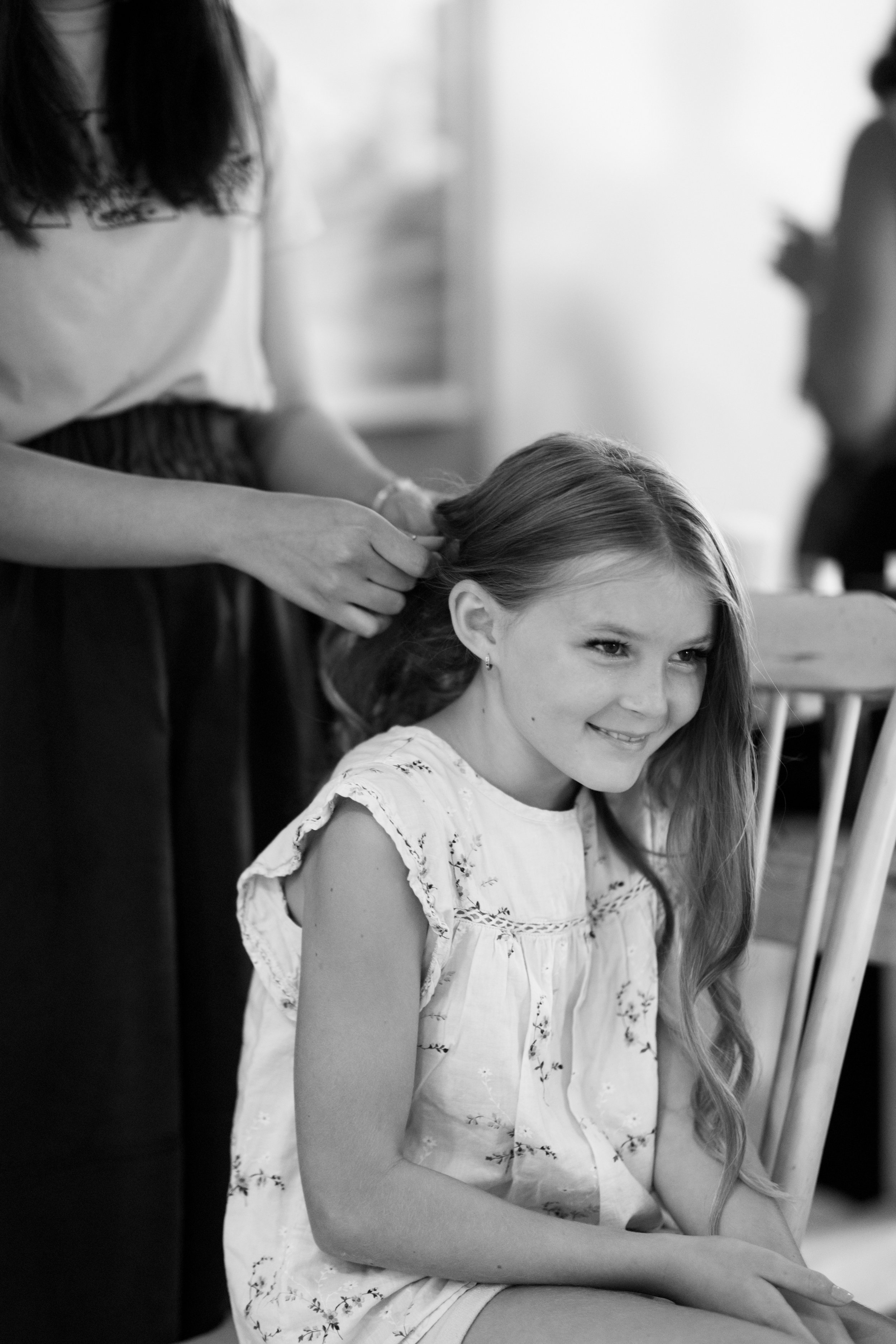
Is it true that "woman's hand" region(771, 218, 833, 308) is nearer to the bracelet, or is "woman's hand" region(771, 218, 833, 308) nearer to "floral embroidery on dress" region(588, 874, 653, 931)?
the bracelet

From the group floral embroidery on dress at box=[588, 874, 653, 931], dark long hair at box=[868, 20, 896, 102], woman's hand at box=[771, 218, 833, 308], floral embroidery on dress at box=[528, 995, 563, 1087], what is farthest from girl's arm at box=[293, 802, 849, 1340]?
woman's hand at box=[771, 218, 833, 308]

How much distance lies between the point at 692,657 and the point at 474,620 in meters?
0.15

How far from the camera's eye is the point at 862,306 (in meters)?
2.49

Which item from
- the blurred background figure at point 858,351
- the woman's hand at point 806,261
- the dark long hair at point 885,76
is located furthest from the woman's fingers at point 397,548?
the woman's hand at point 806,261

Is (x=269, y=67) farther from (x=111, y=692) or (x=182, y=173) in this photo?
(x=111, y=692)

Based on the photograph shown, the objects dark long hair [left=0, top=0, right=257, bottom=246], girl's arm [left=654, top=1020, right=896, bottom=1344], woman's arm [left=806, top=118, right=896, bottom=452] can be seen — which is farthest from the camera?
woman's arm [left=806, top=118, right=896, bottom=452]

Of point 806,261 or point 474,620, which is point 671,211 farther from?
point 474,620

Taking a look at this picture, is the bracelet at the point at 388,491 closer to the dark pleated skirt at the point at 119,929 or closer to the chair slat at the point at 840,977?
the dark pleated skirt at the point at 119,929

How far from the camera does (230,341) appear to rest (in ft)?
3.64

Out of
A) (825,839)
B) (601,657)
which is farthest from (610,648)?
(825,839)

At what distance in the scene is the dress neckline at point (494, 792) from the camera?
0.97 meters

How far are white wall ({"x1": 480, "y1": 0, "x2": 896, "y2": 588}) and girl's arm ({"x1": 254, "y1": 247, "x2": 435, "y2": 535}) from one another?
69.8 inches

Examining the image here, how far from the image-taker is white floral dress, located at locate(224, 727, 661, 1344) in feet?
2.91

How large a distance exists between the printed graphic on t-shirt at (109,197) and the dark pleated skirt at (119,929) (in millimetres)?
137
